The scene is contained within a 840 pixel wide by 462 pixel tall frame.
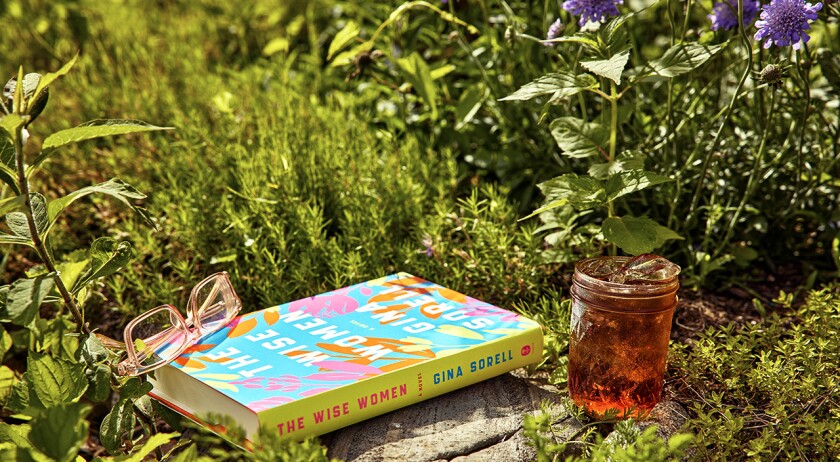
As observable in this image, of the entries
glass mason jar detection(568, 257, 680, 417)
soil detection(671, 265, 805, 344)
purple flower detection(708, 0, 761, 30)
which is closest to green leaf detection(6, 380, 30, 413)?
glass mason jar detection(568, 257, 680, 417)

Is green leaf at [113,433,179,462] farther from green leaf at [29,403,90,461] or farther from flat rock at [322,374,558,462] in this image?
flat rock at [322,374,558,462]

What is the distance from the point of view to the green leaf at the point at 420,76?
2.23 m

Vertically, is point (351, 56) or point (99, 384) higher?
point (351, 56)

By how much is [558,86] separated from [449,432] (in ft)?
2.26

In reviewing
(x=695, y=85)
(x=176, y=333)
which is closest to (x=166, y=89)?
(x=176, y=333)

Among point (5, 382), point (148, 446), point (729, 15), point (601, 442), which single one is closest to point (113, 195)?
point (148, 446)

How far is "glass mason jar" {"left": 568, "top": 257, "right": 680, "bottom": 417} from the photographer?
133 cm

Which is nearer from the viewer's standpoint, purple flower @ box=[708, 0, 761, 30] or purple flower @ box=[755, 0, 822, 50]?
purple flower @ box=[755, 0, 822, 50]

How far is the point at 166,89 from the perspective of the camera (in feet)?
9.16

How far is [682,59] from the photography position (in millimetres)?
1579

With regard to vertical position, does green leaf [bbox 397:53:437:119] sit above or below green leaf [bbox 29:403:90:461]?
above

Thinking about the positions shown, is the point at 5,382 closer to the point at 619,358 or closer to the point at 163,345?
the point at 163,345

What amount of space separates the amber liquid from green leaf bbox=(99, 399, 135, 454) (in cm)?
76

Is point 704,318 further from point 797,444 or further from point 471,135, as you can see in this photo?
point 471,135
